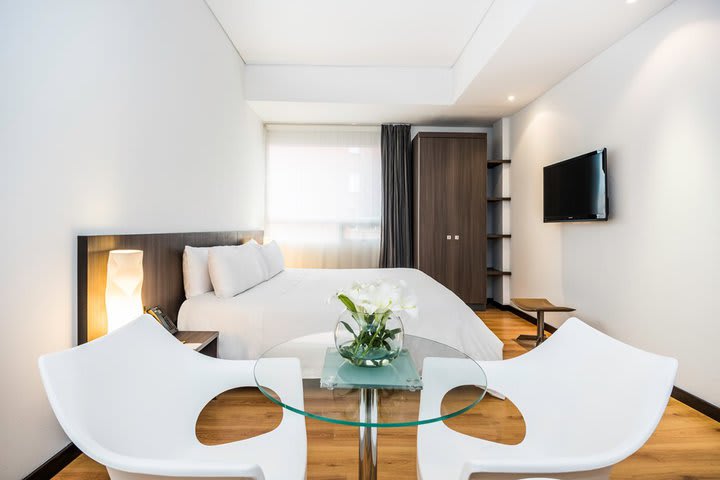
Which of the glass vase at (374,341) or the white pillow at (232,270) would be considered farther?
the white pillow at (232,270)

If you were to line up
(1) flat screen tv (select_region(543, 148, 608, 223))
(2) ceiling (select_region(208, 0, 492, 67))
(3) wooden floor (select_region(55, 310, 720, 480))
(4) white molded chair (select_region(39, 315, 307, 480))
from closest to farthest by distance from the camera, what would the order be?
(4) white molded chair (select_region(39, 315, 307, 480)) → (3) wooden floor (select_region(55, 310, 720, 480)) → (1) flat screen tv (select_region(543, 148, 608, 223)) → (2) ceiling (select_region(208, 0, 492, 67))

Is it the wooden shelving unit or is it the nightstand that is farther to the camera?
the wooden shelving unit

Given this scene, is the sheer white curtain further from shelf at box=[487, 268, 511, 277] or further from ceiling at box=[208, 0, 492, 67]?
shelf at box=[487, 268, 511, 277]

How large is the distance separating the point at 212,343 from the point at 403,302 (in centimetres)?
148

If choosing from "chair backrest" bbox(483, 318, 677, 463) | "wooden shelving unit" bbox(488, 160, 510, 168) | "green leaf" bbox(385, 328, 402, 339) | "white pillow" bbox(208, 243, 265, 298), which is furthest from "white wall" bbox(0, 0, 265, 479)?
"wooden shelving unit" bbox(488, 160, 510, 168)

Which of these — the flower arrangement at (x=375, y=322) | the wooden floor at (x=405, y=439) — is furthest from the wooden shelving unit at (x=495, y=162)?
the flower arrangement at (x=375, y=322)

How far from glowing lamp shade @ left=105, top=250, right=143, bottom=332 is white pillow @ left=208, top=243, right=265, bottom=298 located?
0.73 meters

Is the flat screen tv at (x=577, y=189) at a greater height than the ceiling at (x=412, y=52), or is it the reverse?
the ceiling at (x=412, y=52)

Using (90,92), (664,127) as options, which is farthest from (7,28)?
(664,127)

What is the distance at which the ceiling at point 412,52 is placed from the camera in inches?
104

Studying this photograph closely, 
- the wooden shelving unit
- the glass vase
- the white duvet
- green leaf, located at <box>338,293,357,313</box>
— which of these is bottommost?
the white duvet

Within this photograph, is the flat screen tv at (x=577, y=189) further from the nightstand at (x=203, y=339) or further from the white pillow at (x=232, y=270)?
the nightstand at (x=203, y=339)

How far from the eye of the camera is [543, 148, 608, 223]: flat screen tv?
2887 millimetres

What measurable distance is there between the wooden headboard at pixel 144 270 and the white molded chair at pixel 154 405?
66cm
